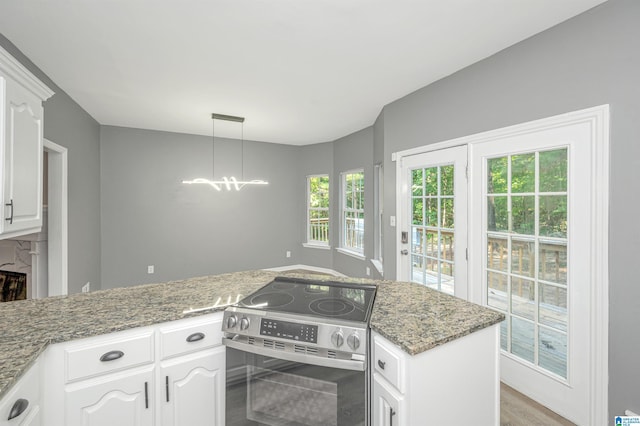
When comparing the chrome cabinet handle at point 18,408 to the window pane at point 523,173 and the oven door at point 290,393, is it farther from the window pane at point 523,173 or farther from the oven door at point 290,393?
the window pane at point 523,173

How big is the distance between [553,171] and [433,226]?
3.73ft

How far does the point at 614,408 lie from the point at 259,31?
10.6 feet

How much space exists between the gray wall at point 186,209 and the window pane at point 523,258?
4.24 metres

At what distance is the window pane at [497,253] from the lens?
7.68 feet

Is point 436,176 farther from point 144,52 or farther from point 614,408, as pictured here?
point 144,52

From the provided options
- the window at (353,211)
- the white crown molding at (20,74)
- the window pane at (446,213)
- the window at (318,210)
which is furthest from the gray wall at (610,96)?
the window at (318,210)

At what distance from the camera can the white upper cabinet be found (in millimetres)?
1435

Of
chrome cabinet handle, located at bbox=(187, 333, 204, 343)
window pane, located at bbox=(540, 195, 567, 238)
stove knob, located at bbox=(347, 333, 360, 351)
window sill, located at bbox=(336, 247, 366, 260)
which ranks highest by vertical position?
window pane, located at bbox=(540, 195, 567, 238)

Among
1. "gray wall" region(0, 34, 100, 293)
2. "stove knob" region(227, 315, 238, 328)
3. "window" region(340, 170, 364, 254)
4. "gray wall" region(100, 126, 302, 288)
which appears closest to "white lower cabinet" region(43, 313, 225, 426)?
"stove knob" region(227, 315, 238, 328)

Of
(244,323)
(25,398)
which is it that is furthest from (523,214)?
(25,398)

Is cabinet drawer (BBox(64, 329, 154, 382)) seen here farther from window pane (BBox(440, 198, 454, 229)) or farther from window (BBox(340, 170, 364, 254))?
window (BBox(340, 170, 364, 254))

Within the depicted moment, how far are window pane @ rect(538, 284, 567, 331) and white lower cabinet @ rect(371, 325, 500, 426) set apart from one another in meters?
0.96

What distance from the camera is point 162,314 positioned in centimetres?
147

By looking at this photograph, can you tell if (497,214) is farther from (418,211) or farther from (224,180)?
(224,180)
